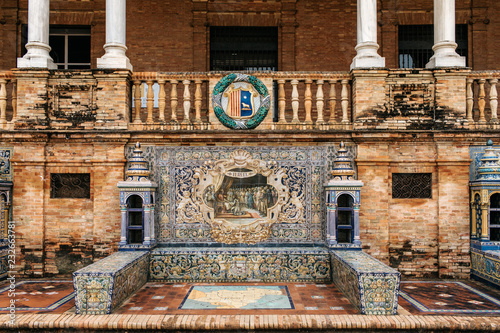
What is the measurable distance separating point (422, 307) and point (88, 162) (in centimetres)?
672

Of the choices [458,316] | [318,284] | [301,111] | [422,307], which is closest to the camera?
[458,316]

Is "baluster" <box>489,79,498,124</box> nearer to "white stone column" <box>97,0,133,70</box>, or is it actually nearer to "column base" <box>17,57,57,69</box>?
"white stone column" <box>97,0,133,70</box>

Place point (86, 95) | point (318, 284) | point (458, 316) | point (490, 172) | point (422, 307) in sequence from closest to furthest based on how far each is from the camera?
point (458, 316)
point (422, 307)
point (318, 284)
point (490, 172)
point (86, 95)

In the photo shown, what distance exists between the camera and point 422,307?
6.07 m

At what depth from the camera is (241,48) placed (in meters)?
12.3

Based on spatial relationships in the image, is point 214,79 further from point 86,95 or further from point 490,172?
point 490,172

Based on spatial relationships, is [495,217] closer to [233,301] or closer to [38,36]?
[233,301]

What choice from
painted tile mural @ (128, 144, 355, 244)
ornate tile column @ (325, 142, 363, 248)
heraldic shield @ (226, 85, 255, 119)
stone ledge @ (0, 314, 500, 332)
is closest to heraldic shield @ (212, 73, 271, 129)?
heraldic shield @ (226, 85, 255, 119)

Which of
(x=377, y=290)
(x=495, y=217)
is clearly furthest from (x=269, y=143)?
(x=495, y=217)

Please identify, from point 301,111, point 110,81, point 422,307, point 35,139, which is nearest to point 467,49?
point 301,111

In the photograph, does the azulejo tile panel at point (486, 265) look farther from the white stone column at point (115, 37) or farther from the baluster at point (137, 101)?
the white stone column at point (115, 37)

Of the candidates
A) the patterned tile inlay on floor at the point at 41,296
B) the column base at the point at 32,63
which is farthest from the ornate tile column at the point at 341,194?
the column base at the point at 32,63

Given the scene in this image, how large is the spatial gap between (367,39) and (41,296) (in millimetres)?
7973

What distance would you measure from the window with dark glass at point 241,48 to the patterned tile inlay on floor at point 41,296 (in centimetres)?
771
